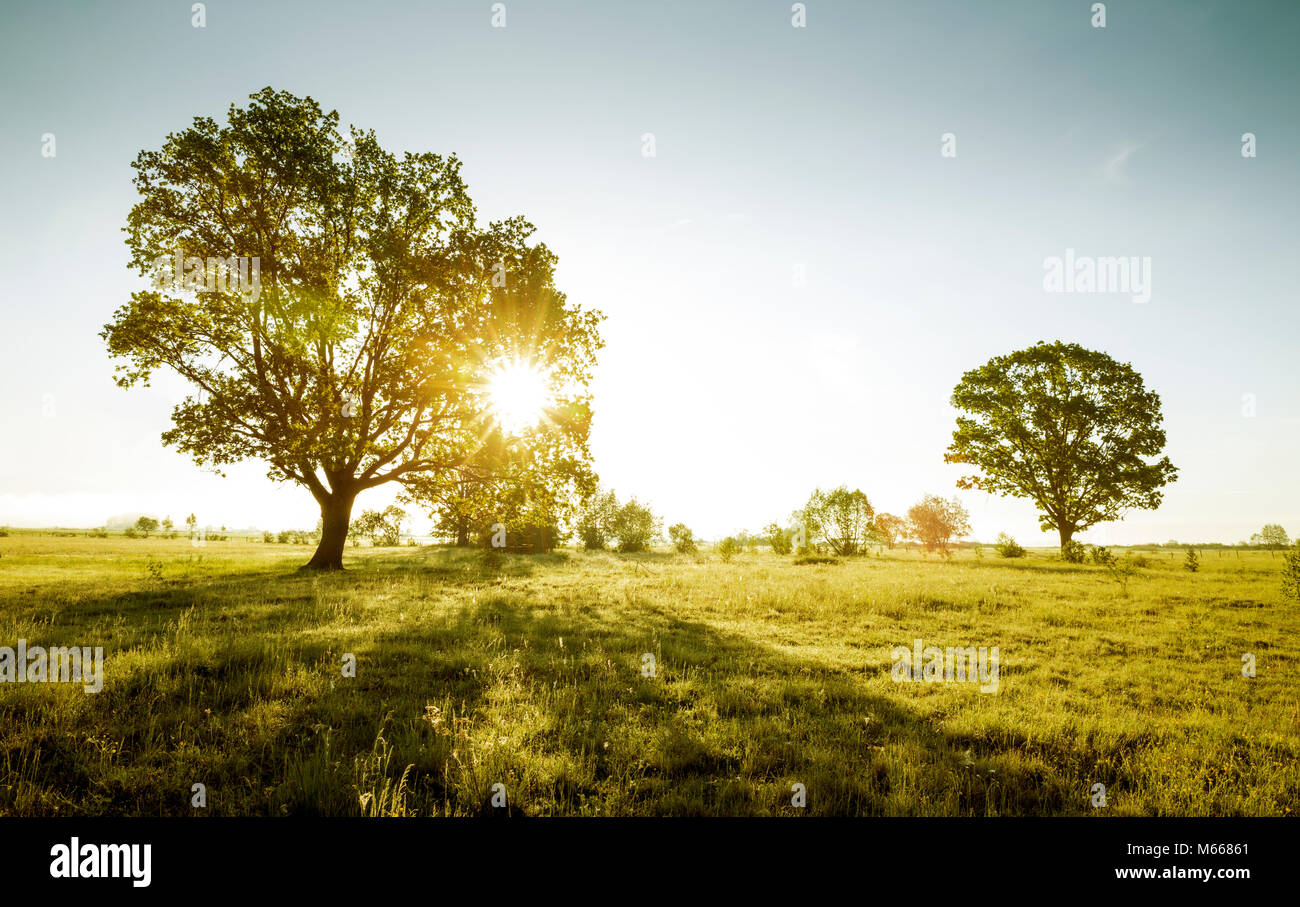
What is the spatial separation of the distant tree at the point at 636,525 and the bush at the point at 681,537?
3.97 meters

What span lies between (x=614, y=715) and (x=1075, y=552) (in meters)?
41.0

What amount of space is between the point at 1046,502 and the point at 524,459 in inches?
1533

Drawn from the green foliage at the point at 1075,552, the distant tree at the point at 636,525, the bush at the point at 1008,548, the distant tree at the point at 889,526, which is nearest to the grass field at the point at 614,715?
the green foliage at the point at 1075,552

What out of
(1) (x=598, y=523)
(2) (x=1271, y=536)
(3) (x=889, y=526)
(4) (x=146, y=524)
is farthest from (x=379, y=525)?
(2) (x=1271, y=536)

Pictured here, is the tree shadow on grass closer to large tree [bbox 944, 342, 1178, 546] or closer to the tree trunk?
the tree trunk

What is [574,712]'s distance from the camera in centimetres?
643

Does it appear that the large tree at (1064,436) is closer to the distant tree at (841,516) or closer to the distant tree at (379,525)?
the distant tree at (841,516)

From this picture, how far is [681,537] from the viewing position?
55.7m

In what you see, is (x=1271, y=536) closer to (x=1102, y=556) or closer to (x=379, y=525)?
(x=1102, y=556)

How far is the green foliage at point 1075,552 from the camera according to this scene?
3416 cm
